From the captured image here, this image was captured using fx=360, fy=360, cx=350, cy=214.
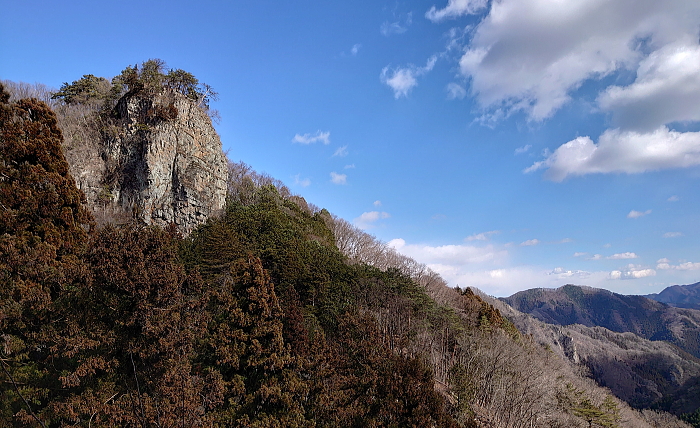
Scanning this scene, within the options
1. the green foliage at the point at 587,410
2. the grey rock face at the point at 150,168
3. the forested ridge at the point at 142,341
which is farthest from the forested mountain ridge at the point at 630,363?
the forested ridge at the point at 142,341

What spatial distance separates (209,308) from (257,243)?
33.4 feet

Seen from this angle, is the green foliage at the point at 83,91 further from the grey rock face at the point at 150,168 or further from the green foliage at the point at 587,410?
the green foliage at the point at 587,410

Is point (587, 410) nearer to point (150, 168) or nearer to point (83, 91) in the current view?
point (150, 168)

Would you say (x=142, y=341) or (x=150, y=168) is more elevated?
(x=150, y=168)

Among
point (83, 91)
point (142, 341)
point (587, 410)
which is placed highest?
point (83, 91)

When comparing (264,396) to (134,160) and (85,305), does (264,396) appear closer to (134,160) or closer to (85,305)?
(85,305)

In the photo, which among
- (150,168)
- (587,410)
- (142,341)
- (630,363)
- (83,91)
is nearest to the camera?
(142,341)

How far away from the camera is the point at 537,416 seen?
23438 millimetres

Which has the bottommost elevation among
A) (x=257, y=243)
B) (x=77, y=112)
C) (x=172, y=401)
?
(x=172, y=401)

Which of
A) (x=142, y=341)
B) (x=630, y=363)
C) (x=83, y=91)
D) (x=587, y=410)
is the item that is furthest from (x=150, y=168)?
(x=630, y=363)

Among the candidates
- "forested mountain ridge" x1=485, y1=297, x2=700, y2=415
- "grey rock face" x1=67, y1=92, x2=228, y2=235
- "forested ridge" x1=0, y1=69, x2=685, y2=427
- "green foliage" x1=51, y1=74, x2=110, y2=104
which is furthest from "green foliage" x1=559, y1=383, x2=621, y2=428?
"forested mountain ridge" x1=485, y1=297, x2=700, y2=415

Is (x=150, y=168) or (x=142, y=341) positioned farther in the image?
(x=150, y=168)

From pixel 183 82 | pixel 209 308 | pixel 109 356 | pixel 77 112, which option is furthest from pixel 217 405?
pixel 77 112

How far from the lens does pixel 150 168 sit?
25.8 meters
